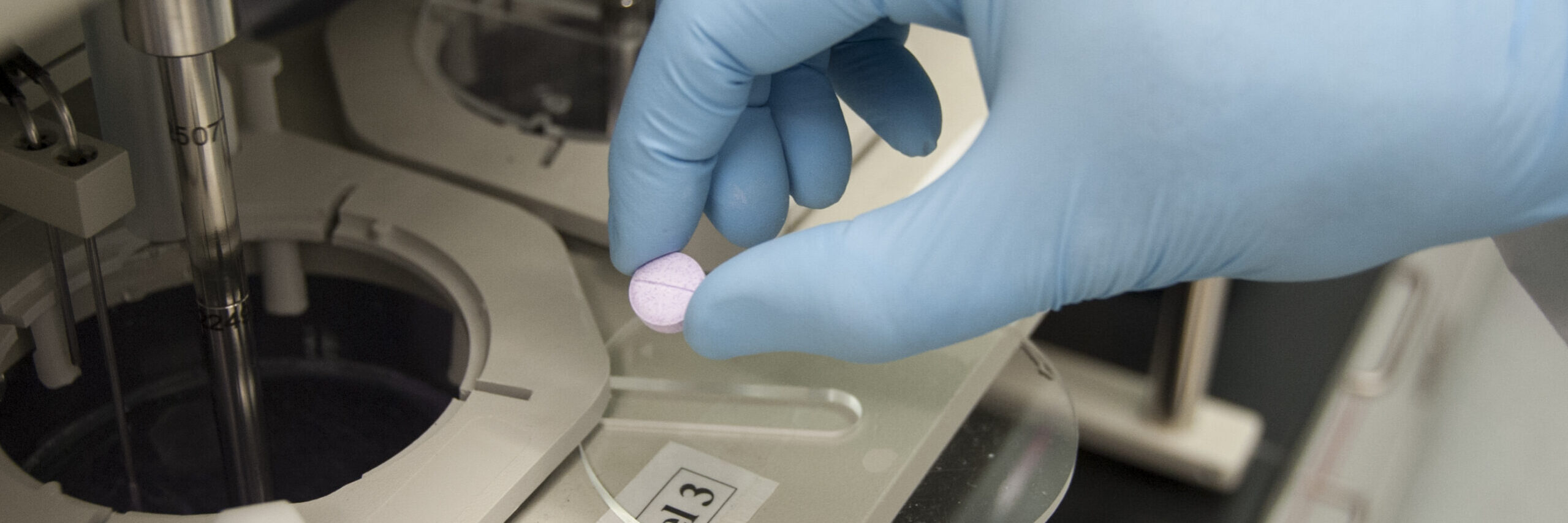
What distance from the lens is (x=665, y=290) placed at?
2.12 feet

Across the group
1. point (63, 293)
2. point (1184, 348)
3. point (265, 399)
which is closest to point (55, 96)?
point (63, 293)

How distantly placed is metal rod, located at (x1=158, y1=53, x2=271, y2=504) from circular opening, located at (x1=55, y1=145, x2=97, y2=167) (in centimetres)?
4

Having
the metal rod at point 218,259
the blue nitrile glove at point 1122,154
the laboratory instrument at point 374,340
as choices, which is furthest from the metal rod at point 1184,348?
the metal rod at point 218,259

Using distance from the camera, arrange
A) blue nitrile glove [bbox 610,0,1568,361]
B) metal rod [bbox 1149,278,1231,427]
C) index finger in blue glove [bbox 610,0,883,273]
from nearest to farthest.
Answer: blue nitrile glove [bbox 610,0,1568,361] < index finger in blue glove [bbox 610,0,883,273] < metal rod [bbox 1149,278,1231,427]

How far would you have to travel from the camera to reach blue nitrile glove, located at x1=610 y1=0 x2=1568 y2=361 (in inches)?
18.7

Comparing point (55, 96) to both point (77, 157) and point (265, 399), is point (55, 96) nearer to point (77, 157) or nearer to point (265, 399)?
point (77, 157)

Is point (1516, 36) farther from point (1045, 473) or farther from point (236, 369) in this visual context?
point (236, 369)

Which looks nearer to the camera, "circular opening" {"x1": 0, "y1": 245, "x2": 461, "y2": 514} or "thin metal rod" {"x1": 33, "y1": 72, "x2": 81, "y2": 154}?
"thin metal rod" {"x1": 33, "y1": 72, "x2": 81, "y2": 154}

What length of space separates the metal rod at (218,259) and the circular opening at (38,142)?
7cm

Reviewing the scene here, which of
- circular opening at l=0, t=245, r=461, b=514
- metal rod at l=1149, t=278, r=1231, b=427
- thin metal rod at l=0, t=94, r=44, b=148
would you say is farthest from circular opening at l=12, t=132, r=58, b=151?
metal rod at l=1149, t=278, r=1231, b=427

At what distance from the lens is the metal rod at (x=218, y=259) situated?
23.5 inches

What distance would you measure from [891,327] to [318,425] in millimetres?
491

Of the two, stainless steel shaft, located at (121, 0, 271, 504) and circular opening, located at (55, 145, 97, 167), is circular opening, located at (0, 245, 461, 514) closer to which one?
stainless steel shaft, located at (121, 0, 271, 504)

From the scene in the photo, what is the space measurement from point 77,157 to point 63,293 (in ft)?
0.33
